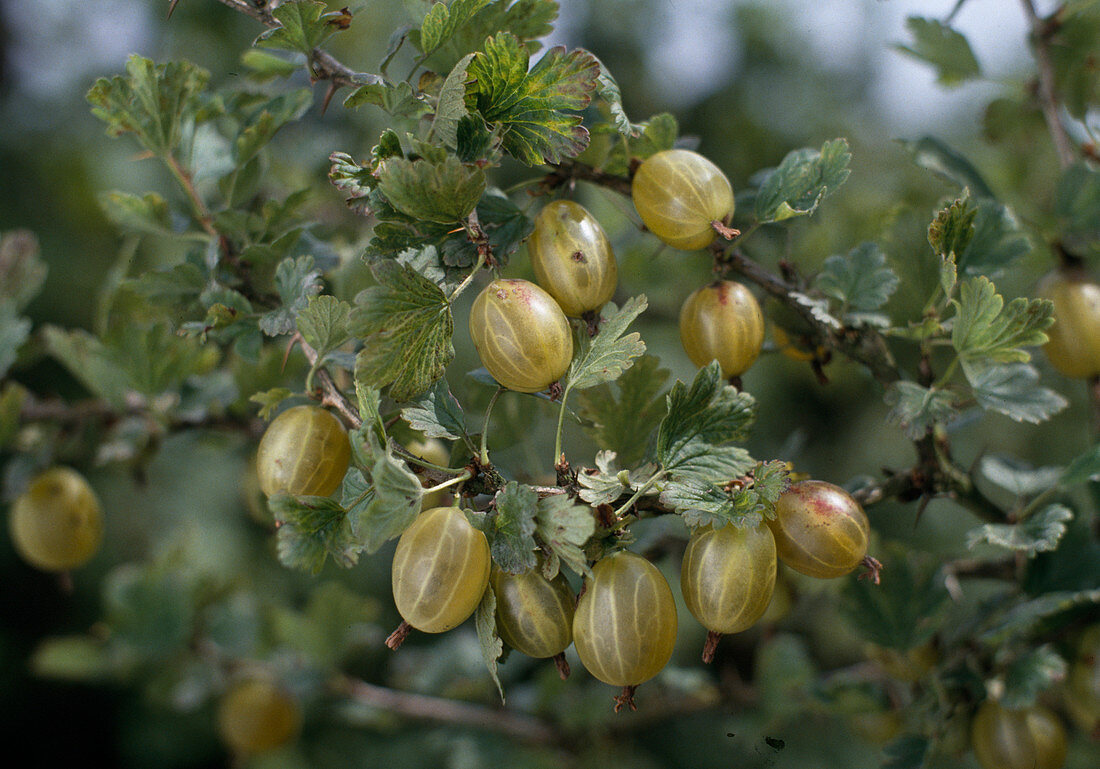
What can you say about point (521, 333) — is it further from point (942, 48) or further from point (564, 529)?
point (942, 48)

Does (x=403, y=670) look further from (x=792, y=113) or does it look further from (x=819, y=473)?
(x=792, y=113)

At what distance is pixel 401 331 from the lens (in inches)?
16.2

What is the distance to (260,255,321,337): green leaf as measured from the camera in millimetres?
500

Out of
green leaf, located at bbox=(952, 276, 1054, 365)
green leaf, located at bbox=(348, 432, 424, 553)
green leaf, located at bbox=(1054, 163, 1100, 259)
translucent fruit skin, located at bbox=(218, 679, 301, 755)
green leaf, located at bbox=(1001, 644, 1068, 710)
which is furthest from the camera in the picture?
translucent fruit skin, located at bbox=(218, 679, 301, 755)

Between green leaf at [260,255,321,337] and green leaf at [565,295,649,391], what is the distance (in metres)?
0.19

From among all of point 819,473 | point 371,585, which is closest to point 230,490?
point 371,585

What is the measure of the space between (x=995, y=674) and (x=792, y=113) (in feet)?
4.14

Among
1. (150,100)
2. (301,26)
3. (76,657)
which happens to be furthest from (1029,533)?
(76,657)

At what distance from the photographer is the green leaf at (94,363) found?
74 cm

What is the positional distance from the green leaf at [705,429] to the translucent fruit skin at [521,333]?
72 mm

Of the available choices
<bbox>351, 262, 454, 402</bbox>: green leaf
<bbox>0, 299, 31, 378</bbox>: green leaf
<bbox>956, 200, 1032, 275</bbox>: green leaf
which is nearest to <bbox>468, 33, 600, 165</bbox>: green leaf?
<bbox>351, 262, 454, 402</bbox>: green leaf

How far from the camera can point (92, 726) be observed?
155 cm

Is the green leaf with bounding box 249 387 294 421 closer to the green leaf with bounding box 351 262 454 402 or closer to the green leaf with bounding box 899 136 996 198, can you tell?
the green leaf with bounding box 351 262 454 402

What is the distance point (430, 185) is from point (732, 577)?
266 mm
